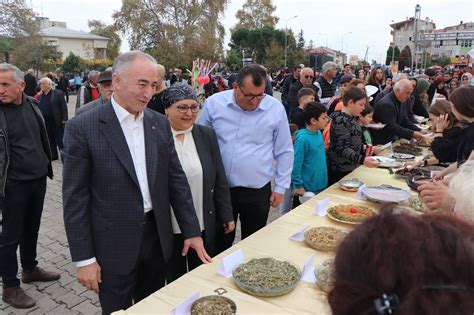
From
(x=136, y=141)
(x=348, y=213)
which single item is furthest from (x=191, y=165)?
(x=348, y=213)

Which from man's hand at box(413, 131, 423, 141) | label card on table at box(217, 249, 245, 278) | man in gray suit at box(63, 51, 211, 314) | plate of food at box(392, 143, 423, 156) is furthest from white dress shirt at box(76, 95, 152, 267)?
man's hand at box(413, 131, 423, 141)

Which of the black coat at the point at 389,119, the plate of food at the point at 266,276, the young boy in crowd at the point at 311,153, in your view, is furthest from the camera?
the black coat at the point at 389,119

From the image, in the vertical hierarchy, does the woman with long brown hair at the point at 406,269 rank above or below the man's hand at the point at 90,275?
above

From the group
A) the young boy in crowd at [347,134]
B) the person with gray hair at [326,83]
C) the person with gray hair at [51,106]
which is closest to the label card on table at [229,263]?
the young boy in crowd at [347,134]

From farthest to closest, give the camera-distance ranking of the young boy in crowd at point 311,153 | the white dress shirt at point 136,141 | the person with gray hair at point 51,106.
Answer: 1. the person with gray hair at point 51,106
2. the young boy in crowd at point 311,153
3. the white dress shirt at point 136,141

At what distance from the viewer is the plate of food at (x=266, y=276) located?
1.61 m

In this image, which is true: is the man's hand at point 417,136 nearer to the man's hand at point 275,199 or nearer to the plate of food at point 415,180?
the plate of food at point 415,180

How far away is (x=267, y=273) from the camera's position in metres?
1.73

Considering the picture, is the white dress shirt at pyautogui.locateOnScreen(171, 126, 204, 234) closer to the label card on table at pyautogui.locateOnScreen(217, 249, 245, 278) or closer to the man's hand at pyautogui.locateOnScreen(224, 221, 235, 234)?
the man's hand at pyautogui.locateOnScreen(224, 221, 235, 234)

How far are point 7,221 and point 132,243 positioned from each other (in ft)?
4.64

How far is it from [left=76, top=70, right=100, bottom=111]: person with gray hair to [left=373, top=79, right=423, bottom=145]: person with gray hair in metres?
4.47

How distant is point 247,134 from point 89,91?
469cm

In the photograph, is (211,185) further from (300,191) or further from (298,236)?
(300,191)

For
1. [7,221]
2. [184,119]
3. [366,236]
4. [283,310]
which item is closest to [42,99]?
[7,221]
